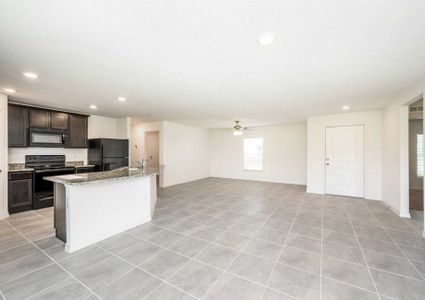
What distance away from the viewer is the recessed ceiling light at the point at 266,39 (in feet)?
5.92

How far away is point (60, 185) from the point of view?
9.34 feet

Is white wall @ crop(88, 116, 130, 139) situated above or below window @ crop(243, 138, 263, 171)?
above

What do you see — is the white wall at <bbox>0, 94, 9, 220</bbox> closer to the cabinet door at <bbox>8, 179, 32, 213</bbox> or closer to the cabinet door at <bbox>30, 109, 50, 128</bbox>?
the cabinet door at <bbox>8, 179, 32, 213</bbox>

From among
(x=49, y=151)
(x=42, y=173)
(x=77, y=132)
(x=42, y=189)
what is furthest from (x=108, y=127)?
(x=42, y=189)

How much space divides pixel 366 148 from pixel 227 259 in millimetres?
5255

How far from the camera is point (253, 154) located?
859 centimetres

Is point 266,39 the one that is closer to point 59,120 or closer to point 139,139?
point 59,120

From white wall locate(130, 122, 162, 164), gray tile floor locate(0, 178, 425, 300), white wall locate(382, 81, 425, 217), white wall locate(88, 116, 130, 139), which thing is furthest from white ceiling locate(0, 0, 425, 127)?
white wall locate(130, 122, 162, 164)

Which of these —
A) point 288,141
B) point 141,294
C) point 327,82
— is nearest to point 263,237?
point 141,294

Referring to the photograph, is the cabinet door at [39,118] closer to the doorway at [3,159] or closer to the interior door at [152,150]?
the doorway at [3,159]

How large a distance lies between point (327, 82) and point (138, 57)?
9.36ft

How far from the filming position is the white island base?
103 inches

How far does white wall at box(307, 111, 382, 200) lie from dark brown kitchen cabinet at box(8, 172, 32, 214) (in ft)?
24.3

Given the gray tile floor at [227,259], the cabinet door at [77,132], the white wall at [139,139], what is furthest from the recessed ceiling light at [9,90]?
the white wall at [139,139]
